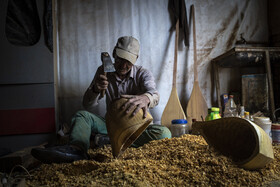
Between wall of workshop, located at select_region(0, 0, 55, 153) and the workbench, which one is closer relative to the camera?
wall of workshop, located at select_region(0, 0, 55, 153)

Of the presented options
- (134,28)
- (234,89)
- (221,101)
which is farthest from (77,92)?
(234,89)

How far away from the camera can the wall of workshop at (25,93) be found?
2.16 metres

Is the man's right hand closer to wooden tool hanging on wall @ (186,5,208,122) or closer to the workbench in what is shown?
wooden tool hanging on wall @ (186,5,208,122)

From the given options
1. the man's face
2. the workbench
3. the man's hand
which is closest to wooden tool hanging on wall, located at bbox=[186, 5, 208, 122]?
the workbench

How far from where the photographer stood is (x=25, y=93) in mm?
2221

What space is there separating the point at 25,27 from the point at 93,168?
1890 mm

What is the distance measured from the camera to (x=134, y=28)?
110 inches

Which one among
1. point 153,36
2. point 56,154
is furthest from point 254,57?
point 56,154

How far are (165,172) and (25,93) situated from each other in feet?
6.11

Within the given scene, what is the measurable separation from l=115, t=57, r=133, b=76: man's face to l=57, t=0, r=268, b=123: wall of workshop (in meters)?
0.88

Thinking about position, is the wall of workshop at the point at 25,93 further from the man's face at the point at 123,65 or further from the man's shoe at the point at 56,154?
the man's shoe at the point at 56,154

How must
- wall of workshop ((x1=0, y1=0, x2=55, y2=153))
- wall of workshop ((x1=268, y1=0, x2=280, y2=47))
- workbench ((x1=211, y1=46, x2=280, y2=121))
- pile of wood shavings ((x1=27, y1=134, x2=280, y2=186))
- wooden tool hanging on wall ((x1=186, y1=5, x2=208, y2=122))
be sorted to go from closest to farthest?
pile of wood shavings ((x1=27, y1=134, x2=280, y2=186)) < wall of workshop ((x1=0, y1=0, x2=55, y2=153)) < workbench ((x1=211, y1=46, x2=280, y2=121)) < wooden tool hanging on wall ((x1=186, y1=5, x2=208, y2=122)) < wall of workshop ((x1=268, y1=0, x2=280, y2=47))

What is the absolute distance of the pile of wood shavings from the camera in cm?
96

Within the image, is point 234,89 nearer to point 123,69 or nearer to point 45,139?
point 123,69
